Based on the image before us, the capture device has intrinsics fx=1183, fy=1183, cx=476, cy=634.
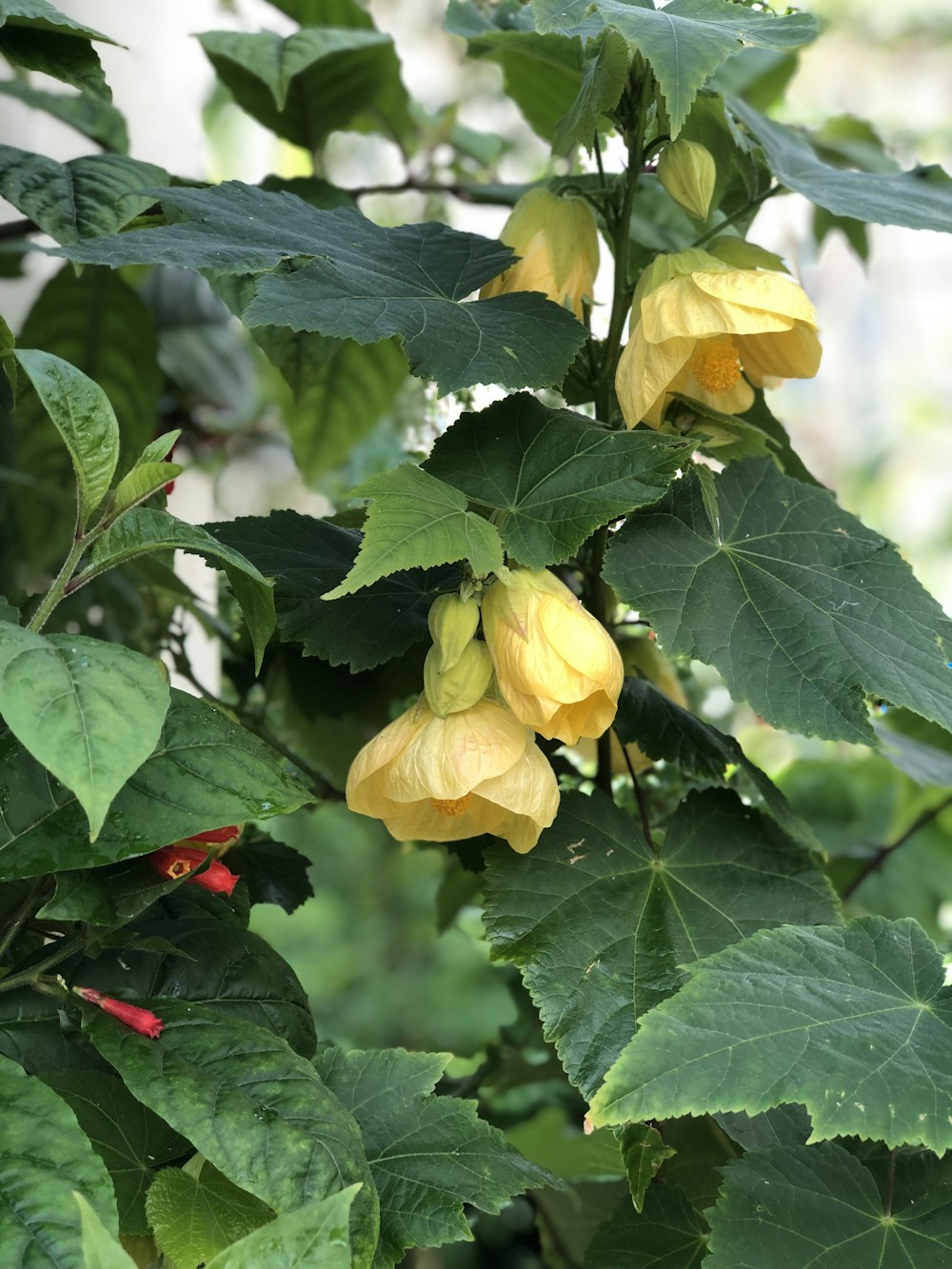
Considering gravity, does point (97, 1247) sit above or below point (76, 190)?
below

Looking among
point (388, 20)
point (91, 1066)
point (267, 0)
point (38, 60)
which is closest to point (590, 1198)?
point (91, 1066)

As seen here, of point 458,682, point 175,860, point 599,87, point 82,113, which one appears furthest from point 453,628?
point 82,113

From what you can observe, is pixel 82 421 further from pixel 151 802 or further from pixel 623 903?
pixel 623 903

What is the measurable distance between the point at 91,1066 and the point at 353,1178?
13 centimetres

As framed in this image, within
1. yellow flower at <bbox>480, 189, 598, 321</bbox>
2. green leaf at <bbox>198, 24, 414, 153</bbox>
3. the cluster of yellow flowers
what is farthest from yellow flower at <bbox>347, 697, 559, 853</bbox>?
green leaf at <bbox>198, 24, 414, 153</bbox>

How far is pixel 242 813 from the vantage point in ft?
1.29

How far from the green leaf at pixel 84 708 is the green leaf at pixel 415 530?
8 centimetres

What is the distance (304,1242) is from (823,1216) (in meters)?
0.22

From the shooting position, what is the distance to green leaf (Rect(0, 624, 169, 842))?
0.32 meters

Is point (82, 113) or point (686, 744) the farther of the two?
point (82, 113)

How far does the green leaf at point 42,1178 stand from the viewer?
0.33 metres

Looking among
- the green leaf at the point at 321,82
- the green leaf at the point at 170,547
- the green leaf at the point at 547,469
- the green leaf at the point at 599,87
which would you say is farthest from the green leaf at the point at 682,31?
the green leaf at the point at 321,82

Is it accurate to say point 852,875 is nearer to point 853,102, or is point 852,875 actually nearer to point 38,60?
point 38,60

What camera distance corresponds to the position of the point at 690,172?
0.53m
